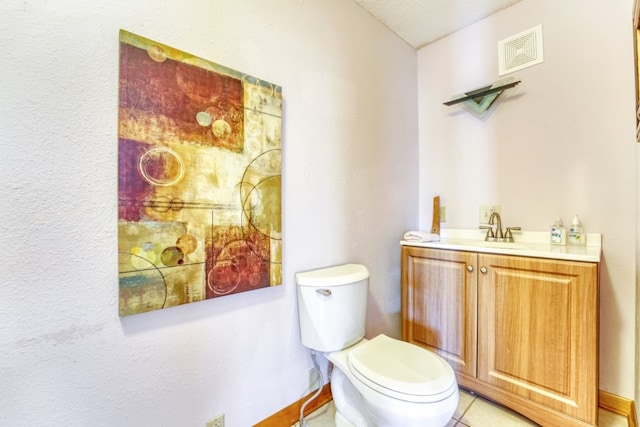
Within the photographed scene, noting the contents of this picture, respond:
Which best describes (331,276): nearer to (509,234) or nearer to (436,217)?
(436,217)

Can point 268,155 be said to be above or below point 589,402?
above

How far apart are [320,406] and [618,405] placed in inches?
58.8

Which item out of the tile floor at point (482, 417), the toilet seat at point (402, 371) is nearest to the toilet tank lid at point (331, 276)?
the toilet seat at point (402, 371)

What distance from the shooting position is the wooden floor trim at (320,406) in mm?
1248

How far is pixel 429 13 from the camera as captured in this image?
179 centimetres

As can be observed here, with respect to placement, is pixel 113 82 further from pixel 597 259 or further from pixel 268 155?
pixel 597 259

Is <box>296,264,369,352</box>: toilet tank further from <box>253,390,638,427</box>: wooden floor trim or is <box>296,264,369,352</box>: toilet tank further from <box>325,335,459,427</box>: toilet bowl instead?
<box>253,390,638,427</box>: wooden floor trim

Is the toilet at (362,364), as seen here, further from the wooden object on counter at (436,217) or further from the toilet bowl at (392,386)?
the wooden object on counter at (436,217)

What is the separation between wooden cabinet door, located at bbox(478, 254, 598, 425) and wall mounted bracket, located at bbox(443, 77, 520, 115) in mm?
1032

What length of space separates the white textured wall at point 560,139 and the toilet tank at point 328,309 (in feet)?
3.69

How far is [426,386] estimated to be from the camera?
97 centimetres

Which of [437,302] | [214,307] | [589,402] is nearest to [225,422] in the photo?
[214,307]

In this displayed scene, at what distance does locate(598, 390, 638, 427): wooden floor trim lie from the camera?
133cm

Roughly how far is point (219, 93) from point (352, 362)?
122cm
